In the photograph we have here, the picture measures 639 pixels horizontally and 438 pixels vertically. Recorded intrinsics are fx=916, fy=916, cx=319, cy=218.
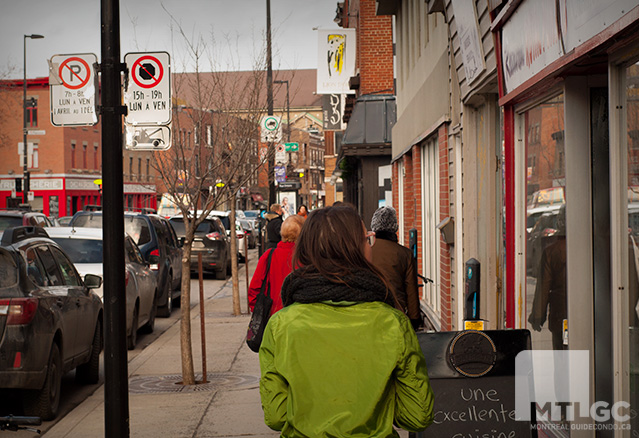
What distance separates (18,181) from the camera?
42125mm

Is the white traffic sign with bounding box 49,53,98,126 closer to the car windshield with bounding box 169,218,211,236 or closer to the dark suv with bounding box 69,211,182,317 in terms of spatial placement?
the dark suv with bounding box 69,211,182,317

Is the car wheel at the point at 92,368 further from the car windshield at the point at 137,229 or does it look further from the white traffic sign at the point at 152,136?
the car windshield at the point at 137,229

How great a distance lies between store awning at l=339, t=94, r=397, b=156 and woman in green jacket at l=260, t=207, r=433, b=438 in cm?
1869

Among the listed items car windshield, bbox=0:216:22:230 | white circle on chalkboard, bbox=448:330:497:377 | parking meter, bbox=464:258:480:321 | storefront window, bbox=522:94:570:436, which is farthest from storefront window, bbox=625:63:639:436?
car windshield, bbox=0:216:22:230

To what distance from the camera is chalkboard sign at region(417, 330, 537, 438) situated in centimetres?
471

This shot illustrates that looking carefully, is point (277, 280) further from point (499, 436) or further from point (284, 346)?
point (284, 346)

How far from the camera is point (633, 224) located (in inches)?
166

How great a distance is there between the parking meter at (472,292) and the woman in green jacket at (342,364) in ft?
7.69

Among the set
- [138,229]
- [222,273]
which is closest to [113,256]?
[138,229]

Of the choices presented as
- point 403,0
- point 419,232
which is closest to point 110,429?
point 419,232

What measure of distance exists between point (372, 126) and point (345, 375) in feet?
62.9

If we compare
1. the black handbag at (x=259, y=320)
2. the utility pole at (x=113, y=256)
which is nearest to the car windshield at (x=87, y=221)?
the black handbag at (x=259, y=320)

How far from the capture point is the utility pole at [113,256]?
5.89 meters

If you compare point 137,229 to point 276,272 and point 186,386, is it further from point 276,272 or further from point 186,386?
point 276,272
